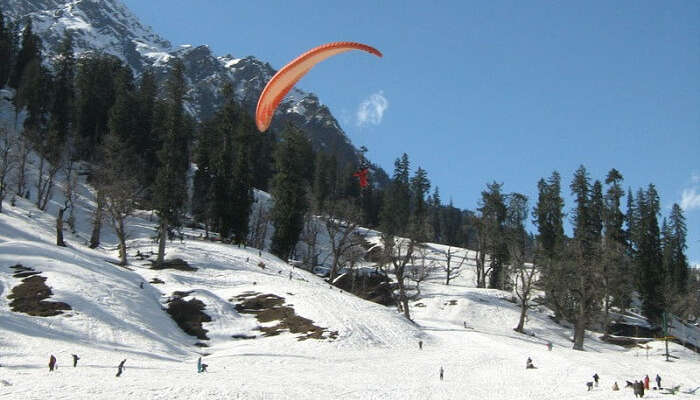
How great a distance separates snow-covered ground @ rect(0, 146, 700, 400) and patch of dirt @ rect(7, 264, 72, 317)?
0.55 meters

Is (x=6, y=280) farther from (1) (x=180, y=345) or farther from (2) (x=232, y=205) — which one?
(2) (x=232, y=205)

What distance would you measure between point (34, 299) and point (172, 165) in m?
22.0

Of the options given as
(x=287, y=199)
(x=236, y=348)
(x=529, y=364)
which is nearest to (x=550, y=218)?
(x=287, y=199)

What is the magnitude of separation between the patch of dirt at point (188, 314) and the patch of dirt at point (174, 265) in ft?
23.4

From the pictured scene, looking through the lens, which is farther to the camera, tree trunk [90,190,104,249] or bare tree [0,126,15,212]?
bare tree [0,126,15,212]

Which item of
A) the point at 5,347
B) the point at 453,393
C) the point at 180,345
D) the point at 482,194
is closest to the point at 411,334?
the point at 453,393

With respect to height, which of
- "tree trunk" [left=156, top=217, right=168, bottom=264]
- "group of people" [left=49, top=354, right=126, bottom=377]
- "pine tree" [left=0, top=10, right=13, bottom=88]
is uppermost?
"pine tree" [left=0, top=10, right=13, bottom=88]

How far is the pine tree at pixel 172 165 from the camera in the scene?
49125 mm

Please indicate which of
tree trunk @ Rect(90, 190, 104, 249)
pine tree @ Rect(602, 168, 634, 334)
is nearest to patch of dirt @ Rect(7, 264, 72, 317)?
tree trunk @ Rect(90, 190, 104, 249)

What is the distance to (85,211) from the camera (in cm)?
6206

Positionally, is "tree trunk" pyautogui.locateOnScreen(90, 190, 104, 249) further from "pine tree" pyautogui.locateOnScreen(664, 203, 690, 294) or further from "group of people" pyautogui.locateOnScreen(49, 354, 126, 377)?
"pine tree" pyautogui.locateOnScreen(664, 203, 690, 294)

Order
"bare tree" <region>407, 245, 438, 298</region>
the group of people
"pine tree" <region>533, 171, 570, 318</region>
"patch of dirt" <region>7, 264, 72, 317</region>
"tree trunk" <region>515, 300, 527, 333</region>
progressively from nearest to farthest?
1. the group of people
2. "patch of dirt" <region>7, 264, 72, 317</region>
3. "tree trunk" <region>515, 300, 527, 333</region>
4. "bare tree" <region>407, 245, 438, 298</region>
5. "pine tree" <region>533, 171, 570, 318</region>

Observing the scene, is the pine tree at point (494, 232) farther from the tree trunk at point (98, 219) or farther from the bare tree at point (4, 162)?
the bare tree at point (4, 162)

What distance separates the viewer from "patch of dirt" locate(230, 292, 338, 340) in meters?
35.0
